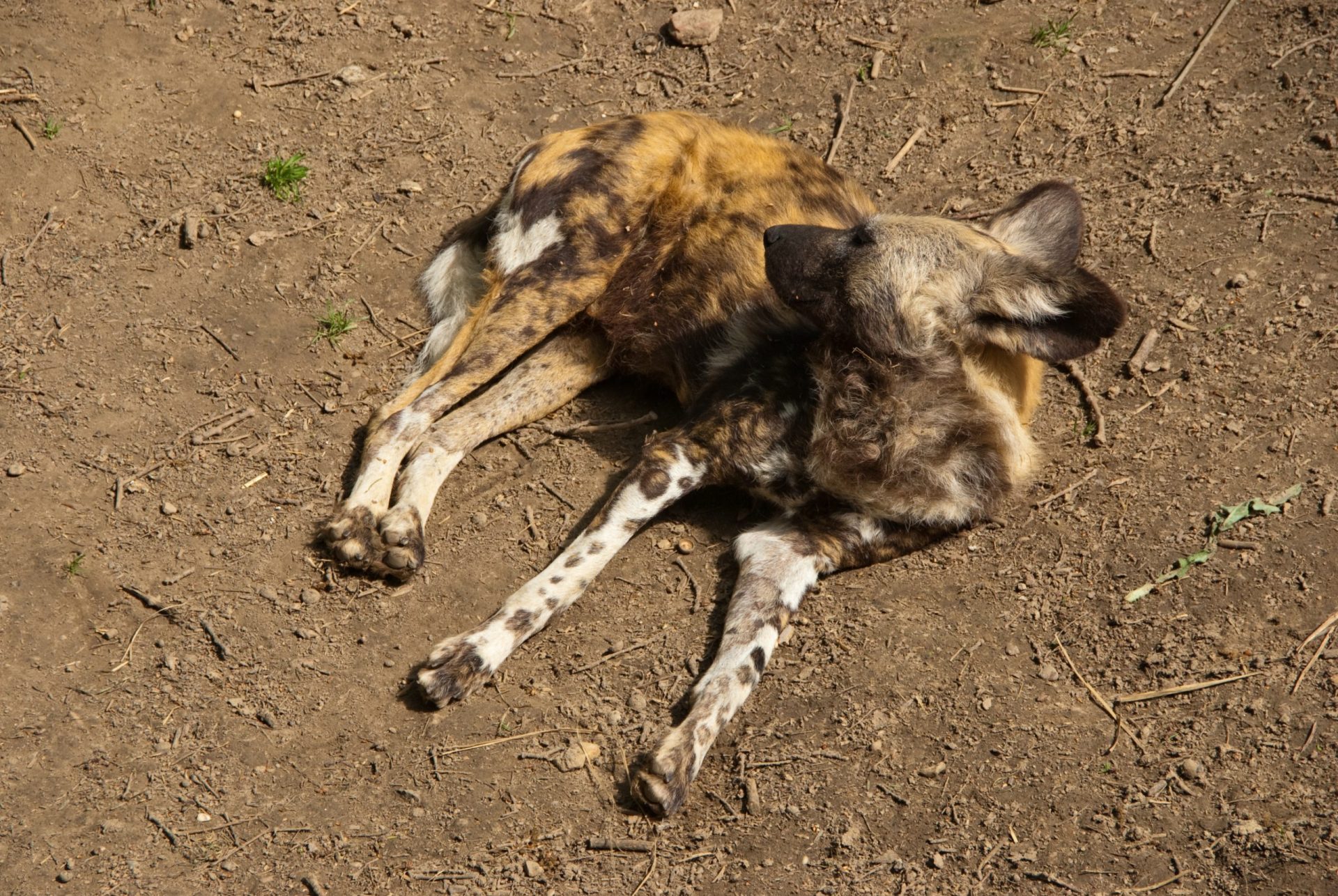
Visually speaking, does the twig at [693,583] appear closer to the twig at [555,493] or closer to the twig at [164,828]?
the twig at [555,493]

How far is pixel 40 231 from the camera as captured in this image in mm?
4301

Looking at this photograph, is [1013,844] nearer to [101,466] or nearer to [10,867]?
[10,867]

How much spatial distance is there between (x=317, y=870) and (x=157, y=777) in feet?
1.72

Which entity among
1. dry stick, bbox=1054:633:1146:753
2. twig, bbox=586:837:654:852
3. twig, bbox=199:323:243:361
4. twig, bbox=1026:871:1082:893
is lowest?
twig, bbox=586:837:654:852

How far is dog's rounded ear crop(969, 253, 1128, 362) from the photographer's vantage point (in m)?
3.35

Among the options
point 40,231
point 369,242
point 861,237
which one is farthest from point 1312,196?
point 40,231

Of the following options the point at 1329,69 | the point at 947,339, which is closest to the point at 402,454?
the point at 947,339

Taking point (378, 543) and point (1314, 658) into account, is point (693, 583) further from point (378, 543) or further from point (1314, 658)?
point (1314, 658)

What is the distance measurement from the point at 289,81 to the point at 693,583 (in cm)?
298

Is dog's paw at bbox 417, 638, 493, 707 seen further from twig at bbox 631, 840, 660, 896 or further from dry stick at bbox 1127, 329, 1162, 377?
dry stick at bbox 1127, 329, 1162, 377

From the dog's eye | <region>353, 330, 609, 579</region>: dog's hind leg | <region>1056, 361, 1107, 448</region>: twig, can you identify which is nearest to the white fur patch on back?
<region>353, 330, 609, 579</region>: dog's hind leg

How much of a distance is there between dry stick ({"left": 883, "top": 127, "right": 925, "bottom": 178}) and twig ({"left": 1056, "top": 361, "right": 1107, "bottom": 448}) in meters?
1.21

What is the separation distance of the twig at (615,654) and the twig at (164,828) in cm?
118

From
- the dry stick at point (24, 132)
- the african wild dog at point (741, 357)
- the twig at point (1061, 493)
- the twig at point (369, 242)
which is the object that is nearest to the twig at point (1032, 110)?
the african wild dog at point (741, 357)
